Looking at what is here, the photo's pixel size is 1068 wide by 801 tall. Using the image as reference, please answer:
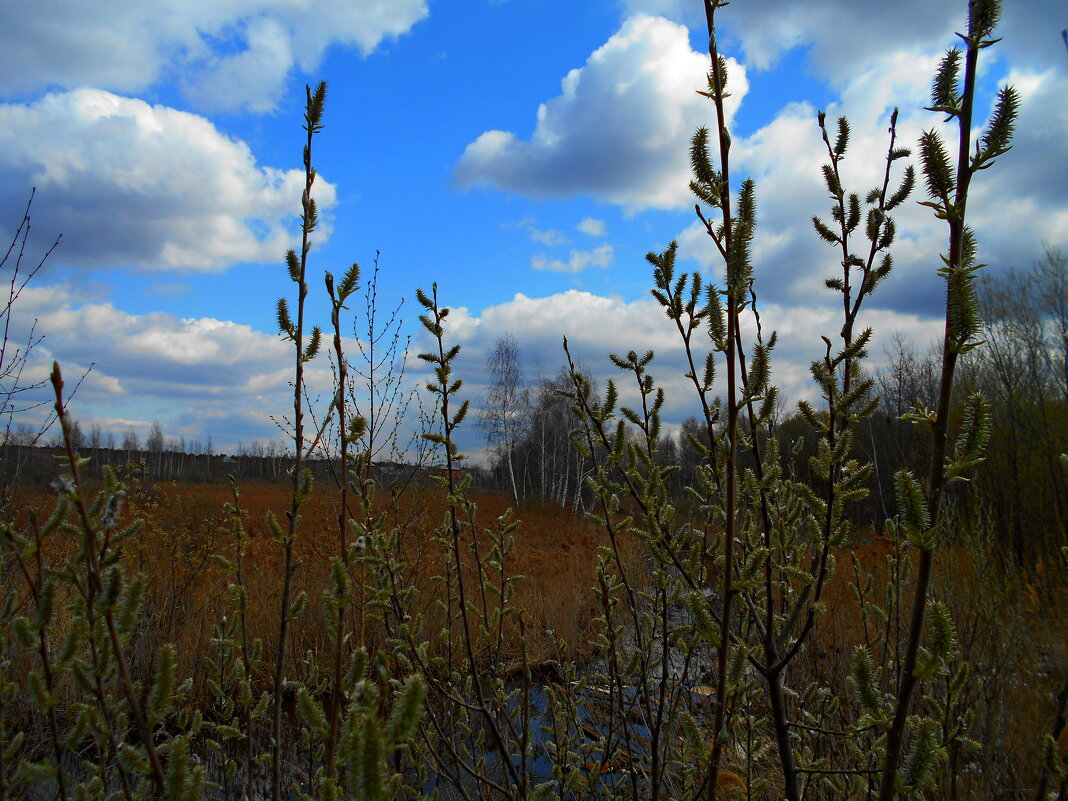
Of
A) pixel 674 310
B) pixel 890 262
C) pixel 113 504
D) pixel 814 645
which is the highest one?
pixel 890 262

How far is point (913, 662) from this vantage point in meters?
0.76

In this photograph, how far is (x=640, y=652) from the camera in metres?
1.76

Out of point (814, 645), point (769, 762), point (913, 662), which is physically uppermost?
point (913, 662)

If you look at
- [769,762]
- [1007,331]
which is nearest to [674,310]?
[769,762]

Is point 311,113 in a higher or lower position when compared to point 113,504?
higher

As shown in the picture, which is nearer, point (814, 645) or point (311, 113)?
point (311, 113)

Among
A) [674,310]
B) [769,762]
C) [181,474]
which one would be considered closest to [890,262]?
[674,310]

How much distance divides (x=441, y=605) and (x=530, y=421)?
88.7ft

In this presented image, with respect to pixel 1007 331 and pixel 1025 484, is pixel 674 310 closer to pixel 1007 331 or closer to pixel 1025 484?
pixel 1025 484

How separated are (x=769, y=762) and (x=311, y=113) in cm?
349

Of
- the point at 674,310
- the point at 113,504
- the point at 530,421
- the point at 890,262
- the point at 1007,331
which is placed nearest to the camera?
the point at 113,504

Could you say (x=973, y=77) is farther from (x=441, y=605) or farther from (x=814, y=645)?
(x=814, y=645)

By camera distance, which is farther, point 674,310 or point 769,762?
point 769,762

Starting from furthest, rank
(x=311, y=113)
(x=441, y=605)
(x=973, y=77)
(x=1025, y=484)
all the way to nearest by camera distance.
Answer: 1. (x=1025, y=484)
2. (x=441, y=605)
3. (x=311, y=113)
4. (x=973, y=77)
